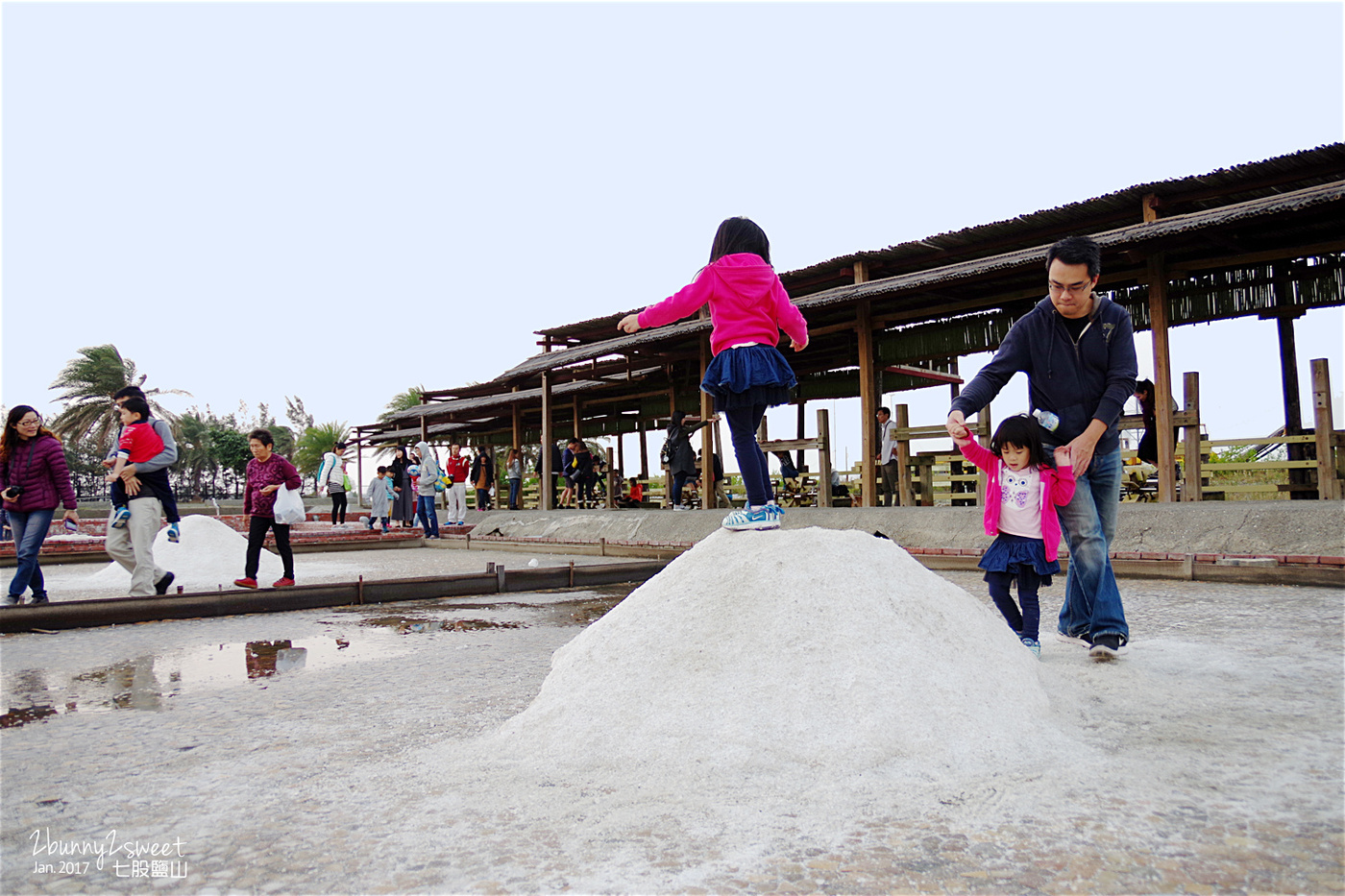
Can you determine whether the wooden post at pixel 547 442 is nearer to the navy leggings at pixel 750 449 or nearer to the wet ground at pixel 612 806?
the navy leggings at pixel 750 449

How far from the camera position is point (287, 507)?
6.84 metres

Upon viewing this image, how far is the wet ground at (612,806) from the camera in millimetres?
1639

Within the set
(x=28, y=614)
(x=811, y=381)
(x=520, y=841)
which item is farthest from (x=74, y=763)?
(x=811, y=381)

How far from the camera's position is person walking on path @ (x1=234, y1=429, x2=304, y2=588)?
267 inches

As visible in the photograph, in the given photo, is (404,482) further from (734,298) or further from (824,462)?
(734,298)

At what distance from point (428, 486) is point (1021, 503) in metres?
12.2

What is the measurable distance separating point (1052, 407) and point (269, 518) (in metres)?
5.92

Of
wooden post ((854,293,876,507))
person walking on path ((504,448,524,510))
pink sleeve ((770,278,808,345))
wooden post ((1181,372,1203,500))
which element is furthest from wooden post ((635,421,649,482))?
pink sleeve ((770,278,808,345))

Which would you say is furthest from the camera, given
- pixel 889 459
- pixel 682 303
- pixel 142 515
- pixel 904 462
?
pixel 889 459

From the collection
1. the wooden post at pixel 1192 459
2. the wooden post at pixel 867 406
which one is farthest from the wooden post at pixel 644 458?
the wooden post at pixel 1192 459

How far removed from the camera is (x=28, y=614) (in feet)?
17.3

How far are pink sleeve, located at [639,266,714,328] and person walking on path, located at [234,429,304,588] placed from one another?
429cm

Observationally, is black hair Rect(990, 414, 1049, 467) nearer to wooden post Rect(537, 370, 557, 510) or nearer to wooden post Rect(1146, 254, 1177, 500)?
wooden post Rect(1146, 254, 1177, 500)

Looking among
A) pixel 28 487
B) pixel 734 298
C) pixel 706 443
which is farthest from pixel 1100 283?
pixel 28 487
